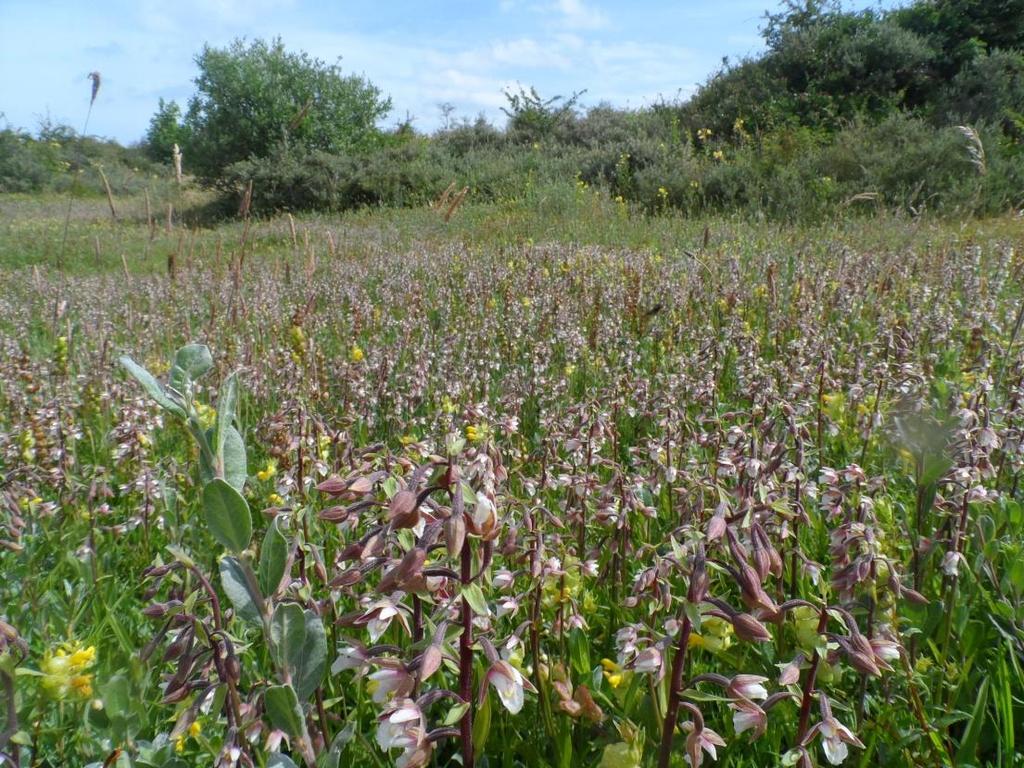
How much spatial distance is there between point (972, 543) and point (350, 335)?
4083mm

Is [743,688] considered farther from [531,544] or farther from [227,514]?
[227,514]

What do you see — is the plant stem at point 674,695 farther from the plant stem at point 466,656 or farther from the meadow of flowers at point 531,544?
the plant stem at point 466,656

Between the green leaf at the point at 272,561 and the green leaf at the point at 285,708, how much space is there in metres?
0.11

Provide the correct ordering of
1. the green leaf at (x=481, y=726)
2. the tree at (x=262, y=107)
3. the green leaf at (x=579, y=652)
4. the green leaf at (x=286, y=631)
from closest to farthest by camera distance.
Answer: the green leaf at (x=286, y=631)
the green leaf at (x=481, y=726)
the green leaf at (x=579, y=652)
the tree at (x=262, y=107)

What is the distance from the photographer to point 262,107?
2425 centimetres

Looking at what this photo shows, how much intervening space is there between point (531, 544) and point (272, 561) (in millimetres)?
757

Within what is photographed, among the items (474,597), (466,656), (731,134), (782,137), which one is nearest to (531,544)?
(466,656)

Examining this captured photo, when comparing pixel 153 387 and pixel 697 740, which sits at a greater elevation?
pixel 153 387

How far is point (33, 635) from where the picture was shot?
2.00 metres

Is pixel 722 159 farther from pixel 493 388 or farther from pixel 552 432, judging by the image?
pixel 552 432

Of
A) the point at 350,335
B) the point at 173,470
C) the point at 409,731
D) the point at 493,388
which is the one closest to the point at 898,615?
the point at 409,731

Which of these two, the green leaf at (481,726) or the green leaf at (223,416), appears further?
the green leaf at (481,726)

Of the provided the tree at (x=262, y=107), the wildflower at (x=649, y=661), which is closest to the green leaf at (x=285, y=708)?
the wildflower at (x=649, y=661)

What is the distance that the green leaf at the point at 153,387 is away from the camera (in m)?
0.77
